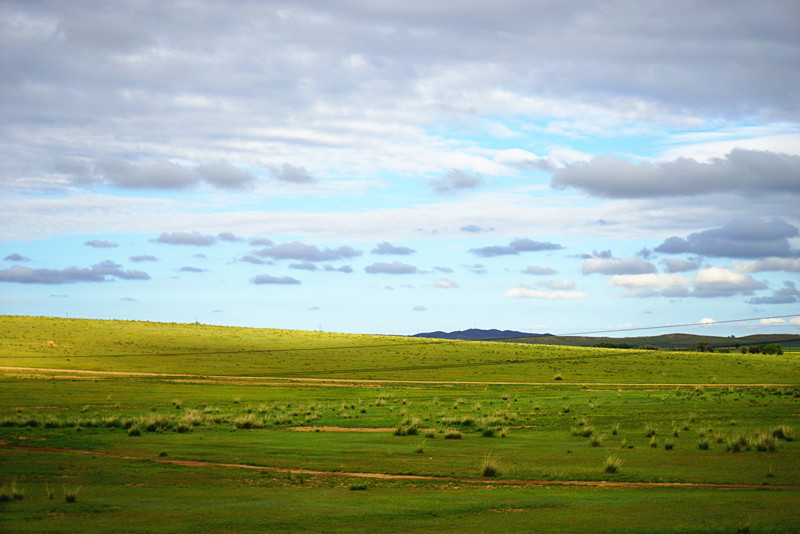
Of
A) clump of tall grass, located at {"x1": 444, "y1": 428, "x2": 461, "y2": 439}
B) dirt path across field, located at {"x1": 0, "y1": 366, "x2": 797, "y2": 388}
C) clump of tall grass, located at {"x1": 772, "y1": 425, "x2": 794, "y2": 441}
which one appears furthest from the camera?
dirt path across field, located at {"x1": 0, "y1": 366, "x2": 797, "y2": 388}

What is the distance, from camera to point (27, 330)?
4727 inches

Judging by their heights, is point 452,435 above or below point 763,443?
below

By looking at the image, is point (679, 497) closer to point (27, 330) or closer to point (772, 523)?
point (772, 523)

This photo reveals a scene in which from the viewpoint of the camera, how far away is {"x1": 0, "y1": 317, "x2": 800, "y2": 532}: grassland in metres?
15.5

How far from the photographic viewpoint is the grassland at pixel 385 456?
51.0ft

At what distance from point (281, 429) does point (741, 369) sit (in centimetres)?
8324

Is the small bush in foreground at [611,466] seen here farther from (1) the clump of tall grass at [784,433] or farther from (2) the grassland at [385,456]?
(1) the clump of tall grass at [784,433]

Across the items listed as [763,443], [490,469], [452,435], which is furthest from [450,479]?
[763,443]

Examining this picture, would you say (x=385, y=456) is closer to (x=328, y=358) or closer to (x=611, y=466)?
(x=611, y=466)

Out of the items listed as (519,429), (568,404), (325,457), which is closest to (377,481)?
(325,457)

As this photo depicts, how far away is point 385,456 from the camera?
26391mm

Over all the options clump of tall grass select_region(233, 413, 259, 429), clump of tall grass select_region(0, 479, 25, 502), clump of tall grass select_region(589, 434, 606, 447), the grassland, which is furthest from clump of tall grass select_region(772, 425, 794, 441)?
clump of tall grass select_region(0, 479, 25, 502)

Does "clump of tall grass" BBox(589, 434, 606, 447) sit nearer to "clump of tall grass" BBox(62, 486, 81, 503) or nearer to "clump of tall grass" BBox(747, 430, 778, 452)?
"clump of tall grass" BBox(747, 430, 778, 452)

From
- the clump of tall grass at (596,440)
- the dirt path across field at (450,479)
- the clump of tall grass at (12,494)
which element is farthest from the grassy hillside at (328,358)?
the clump of tall grass at (12,494)
